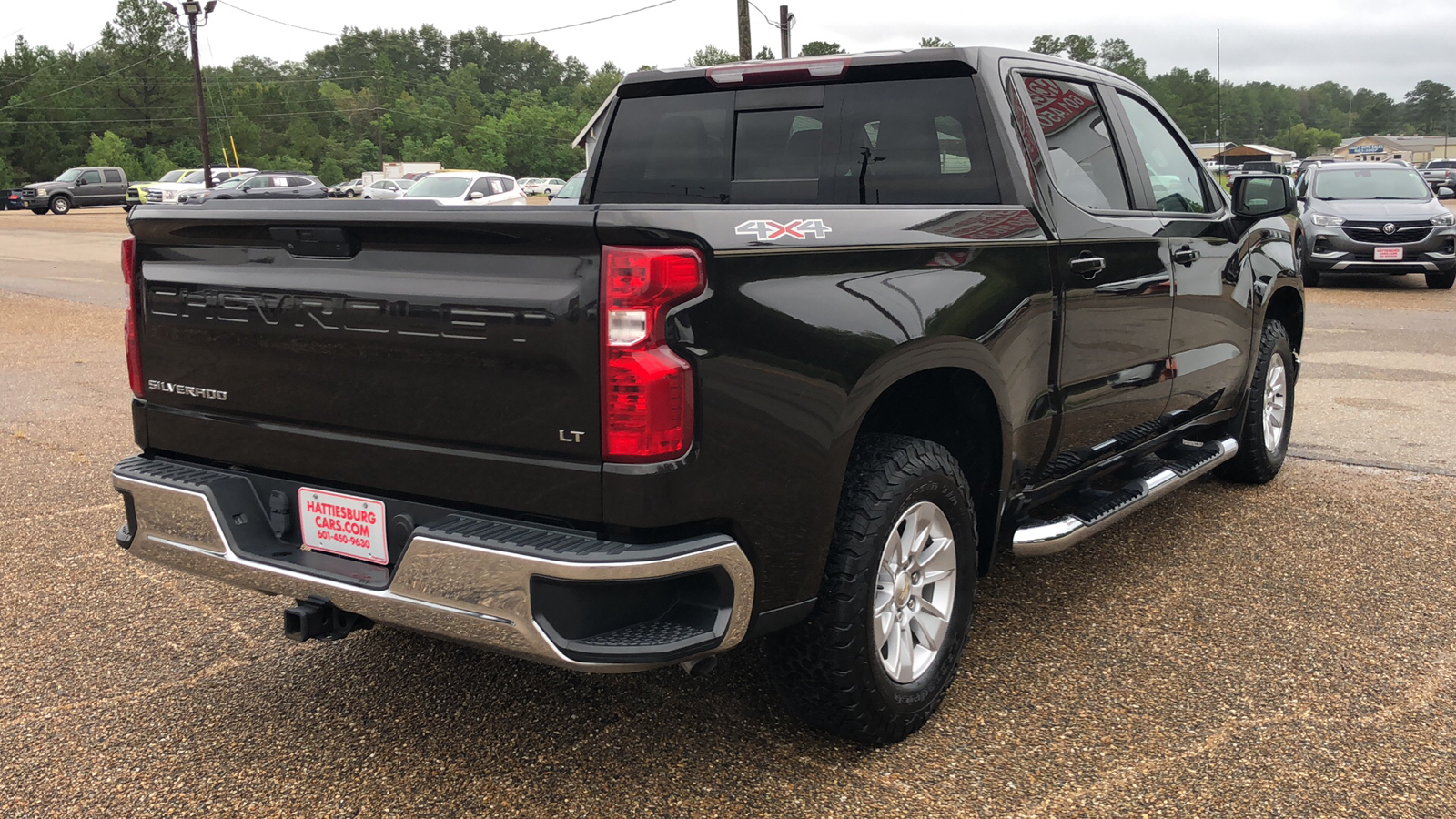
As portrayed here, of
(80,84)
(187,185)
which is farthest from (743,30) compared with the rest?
(80,84)

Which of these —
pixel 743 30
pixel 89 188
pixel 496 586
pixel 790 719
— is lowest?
pixel 790 719

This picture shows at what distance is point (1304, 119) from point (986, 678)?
218 metres

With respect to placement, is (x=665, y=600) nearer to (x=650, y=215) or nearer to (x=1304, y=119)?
(x=650, y=215)

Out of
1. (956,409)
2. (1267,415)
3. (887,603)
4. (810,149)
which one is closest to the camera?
(887,603)

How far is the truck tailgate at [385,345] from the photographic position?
2330 millimetres

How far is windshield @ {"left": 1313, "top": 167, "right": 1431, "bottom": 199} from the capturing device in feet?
49.3

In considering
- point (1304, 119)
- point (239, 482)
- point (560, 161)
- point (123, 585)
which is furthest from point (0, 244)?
point (1304, 119)

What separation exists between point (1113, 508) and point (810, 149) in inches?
62.3

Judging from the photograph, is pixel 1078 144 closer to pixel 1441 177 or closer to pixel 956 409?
pixel 956 409

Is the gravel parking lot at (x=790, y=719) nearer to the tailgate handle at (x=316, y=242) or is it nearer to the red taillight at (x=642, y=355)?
the red taillight at (x=642, y=355)

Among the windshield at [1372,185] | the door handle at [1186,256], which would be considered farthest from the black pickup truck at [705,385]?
the windshield at [1372,185]

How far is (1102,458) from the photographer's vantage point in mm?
4047

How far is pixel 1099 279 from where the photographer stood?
368 centimetres

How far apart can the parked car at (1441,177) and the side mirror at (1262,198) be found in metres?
13.3
